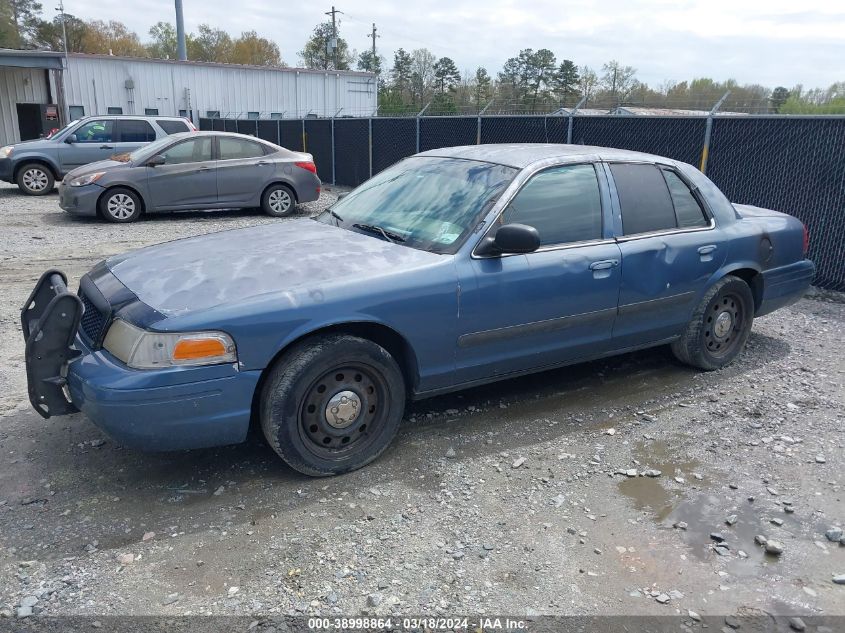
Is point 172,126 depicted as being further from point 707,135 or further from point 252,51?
point 252,51

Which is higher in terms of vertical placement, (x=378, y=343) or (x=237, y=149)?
(x=237, y=149)

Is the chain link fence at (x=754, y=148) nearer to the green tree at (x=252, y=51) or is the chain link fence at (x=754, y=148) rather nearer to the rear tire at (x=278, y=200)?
the rear tire at (x=278, y=200)

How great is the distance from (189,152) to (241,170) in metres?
0.92

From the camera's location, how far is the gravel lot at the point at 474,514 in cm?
282

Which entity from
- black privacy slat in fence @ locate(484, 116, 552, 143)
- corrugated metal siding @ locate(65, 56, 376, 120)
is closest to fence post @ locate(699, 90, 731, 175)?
black privacy slat in fence @ locate(484, 116, 552, 143)

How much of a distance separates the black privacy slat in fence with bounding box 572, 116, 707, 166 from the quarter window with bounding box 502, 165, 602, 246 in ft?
17.9

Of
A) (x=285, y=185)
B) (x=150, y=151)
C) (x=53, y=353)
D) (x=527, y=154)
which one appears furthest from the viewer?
(x=285, y=185)

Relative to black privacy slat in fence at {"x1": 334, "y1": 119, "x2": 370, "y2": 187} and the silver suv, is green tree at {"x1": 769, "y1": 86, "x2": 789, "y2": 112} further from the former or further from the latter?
the silver suv

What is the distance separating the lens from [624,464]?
3912 millimetres

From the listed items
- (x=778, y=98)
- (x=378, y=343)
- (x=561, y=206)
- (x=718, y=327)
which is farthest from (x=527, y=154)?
(x=778, y=98)

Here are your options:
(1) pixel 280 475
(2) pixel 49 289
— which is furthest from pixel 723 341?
(2) pixel 49 289

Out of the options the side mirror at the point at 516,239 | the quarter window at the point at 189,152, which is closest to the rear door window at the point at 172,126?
the quarter window at the point at 189,152

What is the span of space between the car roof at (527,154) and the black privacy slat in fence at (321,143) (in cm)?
1404

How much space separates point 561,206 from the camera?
4.33m
